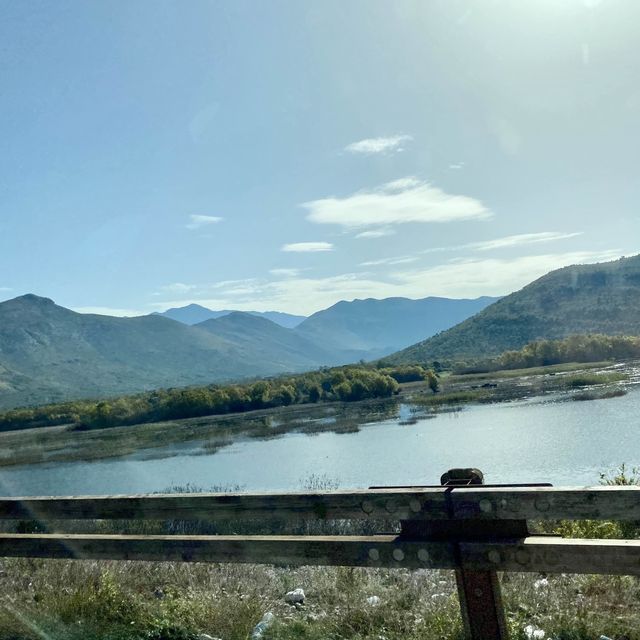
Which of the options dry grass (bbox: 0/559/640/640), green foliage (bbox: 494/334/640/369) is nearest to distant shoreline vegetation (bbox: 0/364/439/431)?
green foliage (bbox: 494/334/640/369)

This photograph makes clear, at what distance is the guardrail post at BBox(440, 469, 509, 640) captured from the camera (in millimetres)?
4285

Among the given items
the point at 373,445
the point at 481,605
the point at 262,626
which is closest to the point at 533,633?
the point at 481,605

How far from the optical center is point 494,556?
419cm

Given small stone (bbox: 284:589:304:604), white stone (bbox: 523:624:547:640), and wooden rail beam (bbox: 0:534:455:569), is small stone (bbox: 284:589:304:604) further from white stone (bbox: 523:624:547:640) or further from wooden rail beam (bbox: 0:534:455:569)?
white stone (bbox: 523:624:547:640)

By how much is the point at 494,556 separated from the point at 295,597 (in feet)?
9.98

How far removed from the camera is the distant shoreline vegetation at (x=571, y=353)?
95.8 m

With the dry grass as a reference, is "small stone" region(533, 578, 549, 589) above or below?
below

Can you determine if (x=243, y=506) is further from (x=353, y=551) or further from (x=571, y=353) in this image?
(x=571, y=353)

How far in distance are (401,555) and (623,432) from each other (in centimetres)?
3359

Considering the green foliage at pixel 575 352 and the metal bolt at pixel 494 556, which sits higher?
the metal bolt at pixel 494 556

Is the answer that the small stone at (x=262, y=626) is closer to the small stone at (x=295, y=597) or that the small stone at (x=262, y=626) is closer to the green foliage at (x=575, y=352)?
the small stone at (x=295, y=597)

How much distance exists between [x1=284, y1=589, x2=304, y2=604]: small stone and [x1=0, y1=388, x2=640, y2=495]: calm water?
18.6 m

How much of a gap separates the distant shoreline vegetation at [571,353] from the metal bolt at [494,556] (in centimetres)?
9671

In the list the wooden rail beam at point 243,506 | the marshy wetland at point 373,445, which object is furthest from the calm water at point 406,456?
the wooden rail beam at point 243,506
